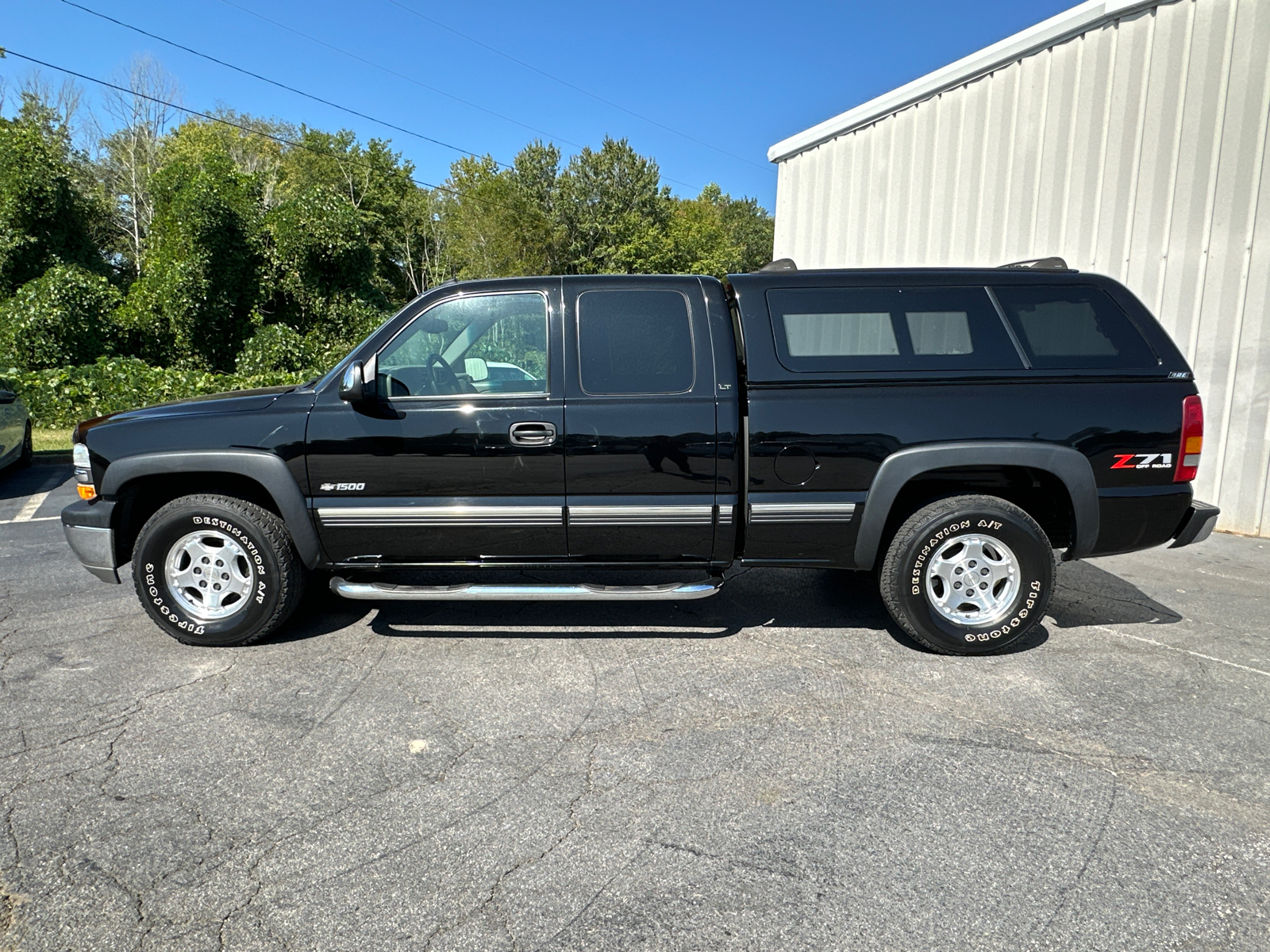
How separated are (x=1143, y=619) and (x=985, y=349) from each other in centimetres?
207

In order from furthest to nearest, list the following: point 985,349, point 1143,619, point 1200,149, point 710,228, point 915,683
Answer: point 710,228
point 1200,149
point 1143,619
point 985,349
point 915,683

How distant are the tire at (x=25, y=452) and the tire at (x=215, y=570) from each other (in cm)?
769

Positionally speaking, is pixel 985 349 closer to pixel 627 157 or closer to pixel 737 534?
pixel 737 534

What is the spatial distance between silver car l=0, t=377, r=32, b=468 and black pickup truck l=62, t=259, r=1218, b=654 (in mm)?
6232

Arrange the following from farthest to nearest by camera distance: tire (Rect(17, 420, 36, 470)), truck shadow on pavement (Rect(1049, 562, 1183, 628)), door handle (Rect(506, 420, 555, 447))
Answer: tire (Rect(17, 420, 36, 470)), truck shadow on pavement (Rect(1049, 562, 1183, 628)), door handle (Rect(506, 420, 555, 447))

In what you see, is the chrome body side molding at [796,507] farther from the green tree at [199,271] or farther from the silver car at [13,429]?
the green tree at [199,271]

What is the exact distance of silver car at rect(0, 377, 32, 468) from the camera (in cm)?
930

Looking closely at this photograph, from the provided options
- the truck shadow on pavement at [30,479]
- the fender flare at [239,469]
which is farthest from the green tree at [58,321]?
the fender flare at [239,469]

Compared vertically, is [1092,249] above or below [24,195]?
below

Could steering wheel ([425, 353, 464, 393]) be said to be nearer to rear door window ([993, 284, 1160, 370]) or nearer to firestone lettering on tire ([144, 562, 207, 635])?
firestone lettering on tire ([144, 562, 207, 635])

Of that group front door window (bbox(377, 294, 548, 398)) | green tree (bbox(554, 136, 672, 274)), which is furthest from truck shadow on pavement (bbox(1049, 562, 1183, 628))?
green tree (bbox(554, 136, 672, 274))

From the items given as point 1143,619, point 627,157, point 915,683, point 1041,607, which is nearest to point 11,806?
point 915,683

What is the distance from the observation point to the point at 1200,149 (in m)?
7.48

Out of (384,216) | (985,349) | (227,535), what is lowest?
(227,535)
